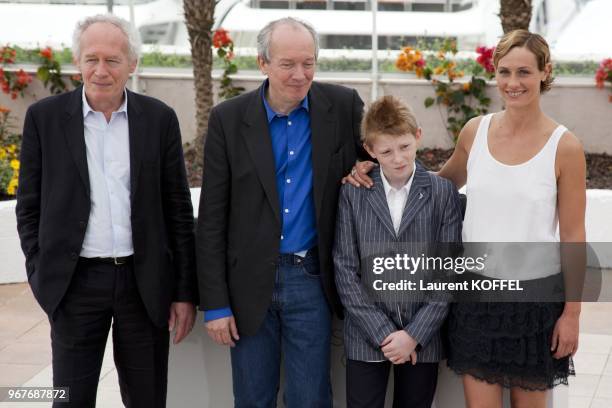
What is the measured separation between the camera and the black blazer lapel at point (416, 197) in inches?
128

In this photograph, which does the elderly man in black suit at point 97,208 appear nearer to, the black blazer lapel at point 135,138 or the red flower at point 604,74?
the black blazer lapel at point 135,138

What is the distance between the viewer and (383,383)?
3.33m

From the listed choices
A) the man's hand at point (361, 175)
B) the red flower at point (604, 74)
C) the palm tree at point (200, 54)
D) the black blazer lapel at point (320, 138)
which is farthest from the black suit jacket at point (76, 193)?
the red flower at point (604, 74)

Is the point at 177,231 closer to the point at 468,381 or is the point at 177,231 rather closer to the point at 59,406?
the point at 59,406

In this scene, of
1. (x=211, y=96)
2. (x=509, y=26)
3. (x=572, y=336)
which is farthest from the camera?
(x=211, y=96)

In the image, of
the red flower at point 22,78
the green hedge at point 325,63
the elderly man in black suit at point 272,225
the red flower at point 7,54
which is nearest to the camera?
the elderly man in black suit at point 272,225

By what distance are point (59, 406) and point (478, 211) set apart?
1.73m

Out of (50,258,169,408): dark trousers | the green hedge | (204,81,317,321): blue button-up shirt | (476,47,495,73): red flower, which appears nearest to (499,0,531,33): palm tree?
(476,47,495,73): red flower

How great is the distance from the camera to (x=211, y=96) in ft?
27.3

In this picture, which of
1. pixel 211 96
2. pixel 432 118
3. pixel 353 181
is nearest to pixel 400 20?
pixel 432 118

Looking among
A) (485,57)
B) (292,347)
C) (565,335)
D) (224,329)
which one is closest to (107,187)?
(224,329)

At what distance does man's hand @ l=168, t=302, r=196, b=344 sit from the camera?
3.51 metres

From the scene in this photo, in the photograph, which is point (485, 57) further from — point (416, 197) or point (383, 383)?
point (383, 383)

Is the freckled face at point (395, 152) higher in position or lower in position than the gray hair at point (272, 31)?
lower
